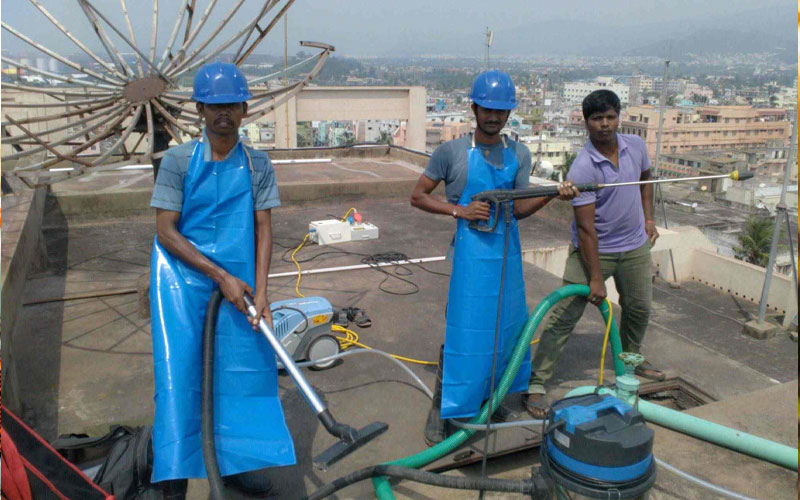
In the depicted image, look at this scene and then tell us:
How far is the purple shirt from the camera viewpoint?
3576mm

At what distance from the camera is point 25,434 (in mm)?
2734

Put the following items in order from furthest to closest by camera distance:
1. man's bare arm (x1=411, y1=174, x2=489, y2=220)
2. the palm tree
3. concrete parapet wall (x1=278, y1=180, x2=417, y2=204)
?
the palm tree
concrete parapet wall (x1=278, y1=180, x2=417, y2=204)
man's bare arm (x1=411, y1=174, x2=489, y2=220)

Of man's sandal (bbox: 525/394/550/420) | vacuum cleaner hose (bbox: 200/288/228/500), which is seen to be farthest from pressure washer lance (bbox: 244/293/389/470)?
man's sandal (bbox: 525/394/550/420)

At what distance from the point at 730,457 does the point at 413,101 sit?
19.4 meters

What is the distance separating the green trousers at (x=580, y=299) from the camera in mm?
3596

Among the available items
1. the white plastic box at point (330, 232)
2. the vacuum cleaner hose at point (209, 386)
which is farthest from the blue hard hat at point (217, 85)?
the white plastic box at point (330, 232)

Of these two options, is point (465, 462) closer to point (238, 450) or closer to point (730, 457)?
point (238, 450)

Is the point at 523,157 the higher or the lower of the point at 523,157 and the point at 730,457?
the higher

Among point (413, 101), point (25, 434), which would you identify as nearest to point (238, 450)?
point (25, 434)

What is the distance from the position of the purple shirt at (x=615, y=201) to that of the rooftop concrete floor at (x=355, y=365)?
3.46 ft

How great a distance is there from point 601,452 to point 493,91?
5.89 ft

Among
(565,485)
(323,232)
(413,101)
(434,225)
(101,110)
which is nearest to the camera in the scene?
(565,485)

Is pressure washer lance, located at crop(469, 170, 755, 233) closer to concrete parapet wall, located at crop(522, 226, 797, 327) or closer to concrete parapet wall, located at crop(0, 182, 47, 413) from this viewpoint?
concrete parapet wall, located at crop(0, 182, 47, 413)

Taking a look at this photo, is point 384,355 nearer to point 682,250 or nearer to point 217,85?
point 217,85
